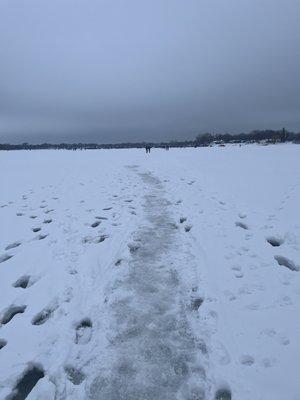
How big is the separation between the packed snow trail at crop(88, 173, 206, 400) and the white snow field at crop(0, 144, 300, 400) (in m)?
0.01

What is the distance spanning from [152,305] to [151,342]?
78 cm

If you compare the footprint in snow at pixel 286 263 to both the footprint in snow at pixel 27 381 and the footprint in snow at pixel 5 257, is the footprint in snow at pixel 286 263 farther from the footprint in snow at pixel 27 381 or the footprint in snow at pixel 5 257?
the footprint in snow at pixel 5 257

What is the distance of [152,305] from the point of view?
4.57m

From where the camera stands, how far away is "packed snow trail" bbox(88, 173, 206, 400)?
3166 millimetres

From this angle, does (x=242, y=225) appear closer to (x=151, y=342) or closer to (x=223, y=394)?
(x=151, y=342)

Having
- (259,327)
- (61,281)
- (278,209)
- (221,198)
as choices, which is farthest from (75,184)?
(259,327)

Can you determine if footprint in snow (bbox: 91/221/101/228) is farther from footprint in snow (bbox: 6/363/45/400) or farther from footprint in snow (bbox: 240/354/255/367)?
footprint in snow (bbox: 240/354/255/367)

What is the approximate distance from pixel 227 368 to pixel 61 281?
2964mm

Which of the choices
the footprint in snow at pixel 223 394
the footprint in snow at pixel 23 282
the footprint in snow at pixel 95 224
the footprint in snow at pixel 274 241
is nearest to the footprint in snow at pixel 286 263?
the footprint in snow at pixel 274 241

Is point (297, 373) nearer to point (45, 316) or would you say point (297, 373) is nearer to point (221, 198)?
point (45, 316)

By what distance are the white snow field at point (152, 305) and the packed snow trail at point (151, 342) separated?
0.04 feet

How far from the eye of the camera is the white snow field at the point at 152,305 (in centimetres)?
328

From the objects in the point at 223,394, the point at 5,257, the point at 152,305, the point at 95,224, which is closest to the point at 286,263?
the point at 152,305

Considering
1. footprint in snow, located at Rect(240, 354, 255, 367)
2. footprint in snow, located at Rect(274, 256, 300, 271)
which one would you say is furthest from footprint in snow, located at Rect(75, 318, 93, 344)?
footprint in snow, located at Rect(274, 256, 300, 271)
